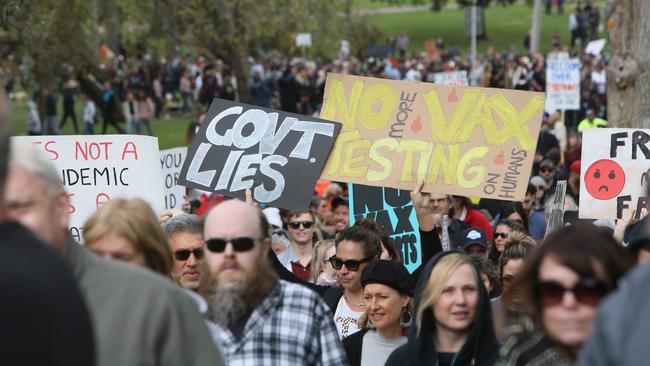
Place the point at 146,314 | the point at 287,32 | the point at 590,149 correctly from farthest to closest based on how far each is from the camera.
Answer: the point at 287,32
the point at 590,149
the point at 146,314

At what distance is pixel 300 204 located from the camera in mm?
8234

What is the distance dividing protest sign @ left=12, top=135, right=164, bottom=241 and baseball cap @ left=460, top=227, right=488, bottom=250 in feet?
6.68

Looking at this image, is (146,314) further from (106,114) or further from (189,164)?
(106,114)

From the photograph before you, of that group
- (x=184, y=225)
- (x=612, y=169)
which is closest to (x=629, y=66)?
(x=612, y=169)

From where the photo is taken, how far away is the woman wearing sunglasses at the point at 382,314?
610cm

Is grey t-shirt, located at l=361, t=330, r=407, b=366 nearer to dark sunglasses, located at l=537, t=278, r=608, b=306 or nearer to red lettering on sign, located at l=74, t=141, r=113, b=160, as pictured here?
dark sunglasses, located at l=537, t=278, r=608, b=306

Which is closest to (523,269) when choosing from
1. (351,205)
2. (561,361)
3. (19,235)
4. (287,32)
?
(561,361)

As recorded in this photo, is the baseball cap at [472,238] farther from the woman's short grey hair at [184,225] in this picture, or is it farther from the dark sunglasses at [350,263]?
the woman's short grey hair at [184,225]

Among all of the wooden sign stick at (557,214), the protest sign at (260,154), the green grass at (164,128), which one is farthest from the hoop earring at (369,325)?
the green grass at (164,128)

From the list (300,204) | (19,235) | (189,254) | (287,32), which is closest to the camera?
(19,235)

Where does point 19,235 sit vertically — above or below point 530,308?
above

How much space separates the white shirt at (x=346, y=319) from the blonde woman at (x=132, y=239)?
2705 mm

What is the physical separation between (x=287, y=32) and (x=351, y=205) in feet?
71.5

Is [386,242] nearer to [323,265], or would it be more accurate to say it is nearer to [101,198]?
[323,265]
